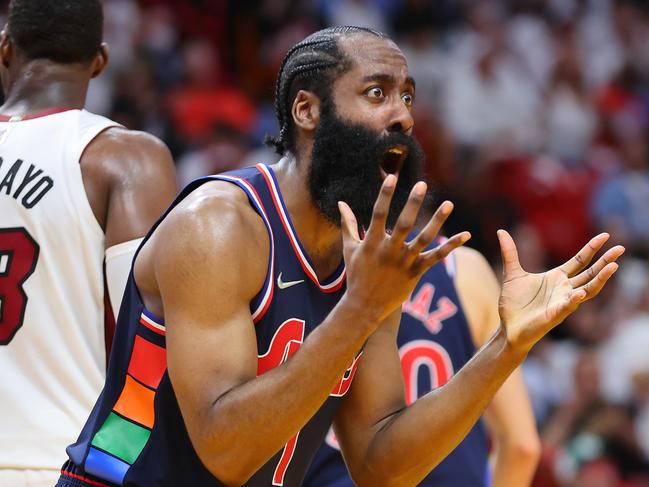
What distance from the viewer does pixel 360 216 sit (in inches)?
123

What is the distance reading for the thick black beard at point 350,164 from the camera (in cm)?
309

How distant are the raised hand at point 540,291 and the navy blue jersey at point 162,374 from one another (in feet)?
1.63

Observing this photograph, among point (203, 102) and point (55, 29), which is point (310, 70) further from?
point (203, 102)

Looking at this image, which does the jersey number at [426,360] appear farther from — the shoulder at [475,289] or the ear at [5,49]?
the ear at [5,49]

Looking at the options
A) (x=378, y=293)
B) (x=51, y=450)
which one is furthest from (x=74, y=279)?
(x=378, y=293)

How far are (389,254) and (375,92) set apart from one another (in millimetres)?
726

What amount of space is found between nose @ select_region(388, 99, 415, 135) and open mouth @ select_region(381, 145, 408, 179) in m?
0.05

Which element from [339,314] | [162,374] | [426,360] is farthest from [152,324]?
[426,360]

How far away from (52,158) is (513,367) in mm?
1506

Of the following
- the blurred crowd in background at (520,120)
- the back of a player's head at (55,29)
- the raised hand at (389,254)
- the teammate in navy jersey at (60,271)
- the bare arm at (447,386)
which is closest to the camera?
the raised hand at (389,254)

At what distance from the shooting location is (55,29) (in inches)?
144

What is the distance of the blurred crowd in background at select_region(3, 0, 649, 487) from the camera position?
812cm

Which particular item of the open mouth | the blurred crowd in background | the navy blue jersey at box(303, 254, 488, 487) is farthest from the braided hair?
the blurred crowd in background

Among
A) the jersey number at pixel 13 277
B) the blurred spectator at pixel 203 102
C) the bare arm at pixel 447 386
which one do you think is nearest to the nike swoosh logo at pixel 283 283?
the bare arm at pixel 447 386
